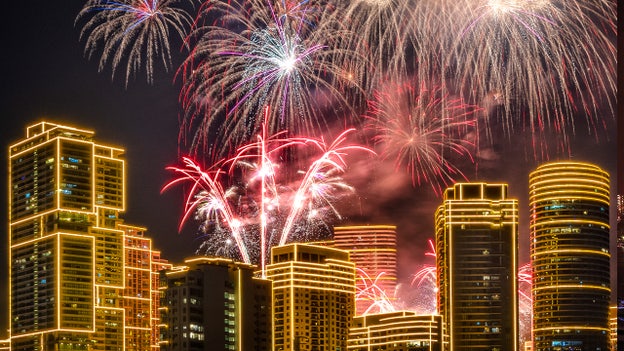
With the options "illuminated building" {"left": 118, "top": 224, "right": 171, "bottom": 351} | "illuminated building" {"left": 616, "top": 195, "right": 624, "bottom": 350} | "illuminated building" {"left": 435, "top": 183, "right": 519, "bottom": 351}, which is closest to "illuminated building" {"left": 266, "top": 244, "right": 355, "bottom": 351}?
"illuminated building" {"left": 435, "top": 183, "right": 519, "bottom": 351}

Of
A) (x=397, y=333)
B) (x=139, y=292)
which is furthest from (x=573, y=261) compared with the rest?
(x=139, y=292)

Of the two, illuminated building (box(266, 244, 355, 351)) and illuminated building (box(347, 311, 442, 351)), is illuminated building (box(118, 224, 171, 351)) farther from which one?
illuminated building (box(347, 311, 442, 351))

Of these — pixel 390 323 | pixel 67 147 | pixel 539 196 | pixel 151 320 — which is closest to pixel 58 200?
pixel 67 147

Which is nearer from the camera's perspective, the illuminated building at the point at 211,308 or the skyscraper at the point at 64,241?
the illuminated building at the point at 211,308

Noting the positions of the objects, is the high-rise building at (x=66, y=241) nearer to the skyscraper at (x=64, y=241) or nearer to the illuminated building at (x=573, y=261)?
the skyscraper at (x=64, y=241)

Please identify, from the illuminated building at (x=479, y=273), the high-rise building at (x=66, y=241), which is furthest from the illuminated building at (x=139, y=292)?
the illuminated building at (x=479, y=273)

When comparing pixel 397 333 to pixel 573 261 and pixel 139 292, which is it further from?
pixel 139 292
